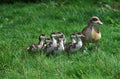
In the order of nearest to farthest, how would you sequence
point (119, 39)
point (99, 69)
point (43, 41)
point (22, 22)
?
point (99, 69), point (43, 41), point (119, 39), point (22, 22)

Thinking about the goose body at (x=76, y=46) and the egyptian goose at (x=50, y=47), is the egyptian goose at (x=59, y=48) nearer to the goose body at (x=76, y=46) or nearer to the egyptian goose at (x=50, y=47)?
the egyptian goose at (x=50, y=47)

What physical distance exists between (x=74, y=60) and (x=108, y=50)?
1343 millimetres

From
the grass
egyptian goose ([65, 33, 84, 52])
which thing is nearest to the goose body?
egyptian goose ([65, 33, 84, 52])

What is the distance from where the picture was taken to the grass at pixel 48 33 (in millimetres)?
7723

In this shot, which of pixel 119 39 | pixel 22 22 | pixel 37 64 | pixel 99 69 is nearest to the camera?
pixel 99 69

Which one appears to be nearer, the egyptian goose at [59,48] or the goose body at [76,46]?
the egyptian goose at [59,48]

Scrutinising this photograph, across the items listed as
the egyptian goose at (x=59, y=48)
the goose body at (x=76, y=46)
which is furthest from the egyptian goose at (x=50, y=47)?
the goose body at (x=76, y=46)

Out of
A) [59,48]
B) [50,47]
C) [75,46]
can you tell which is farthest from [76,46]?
[50,47]

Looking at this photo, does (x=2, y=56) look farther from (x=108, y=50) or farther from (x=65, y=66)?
(x=108, y=50)

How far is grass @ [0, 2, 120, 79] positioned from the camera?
7.72 metres

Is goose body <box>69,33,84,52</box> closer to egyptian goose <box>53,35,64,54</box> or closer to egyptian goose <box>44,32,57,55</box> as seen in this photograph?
egyptian goose <box>53,35,64,54</box>

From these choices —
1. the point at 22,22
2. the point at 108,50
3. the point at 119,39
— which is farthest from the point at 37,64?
the point at 22,22

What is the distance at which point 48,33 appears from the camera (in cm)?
1203

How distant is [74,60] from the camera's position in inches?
349
